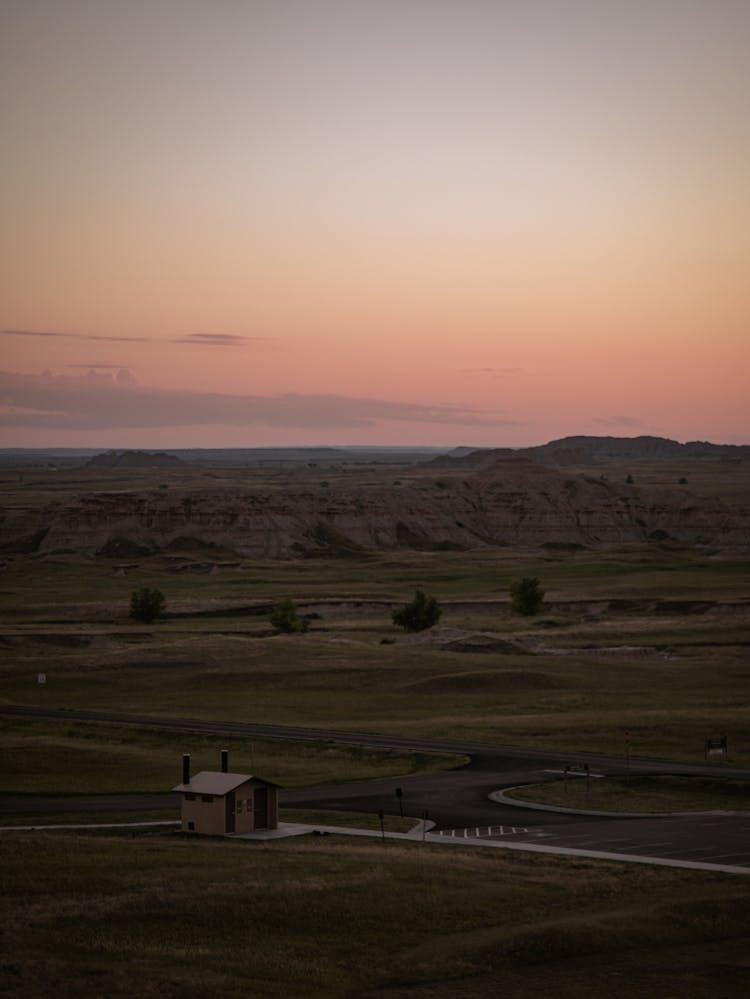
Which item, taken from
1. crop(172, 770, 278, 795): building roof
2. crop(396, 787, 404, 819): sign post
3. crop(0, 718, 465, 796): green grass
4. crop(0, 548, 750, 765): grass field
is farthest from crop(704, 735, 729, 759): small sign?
crop(172, 770, 278, 795): building roof

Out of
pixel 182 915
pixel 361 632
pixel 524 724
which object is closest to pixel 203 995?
pixel 182 915

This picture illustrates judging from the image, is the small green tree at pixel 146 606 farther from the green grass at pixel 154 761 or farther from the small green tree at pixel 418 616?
the green grass at pixel 154 761

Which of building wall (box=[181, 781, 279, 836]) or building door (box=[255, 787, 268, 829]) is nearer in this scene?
building wall (box=[181, 781, 279, 836])

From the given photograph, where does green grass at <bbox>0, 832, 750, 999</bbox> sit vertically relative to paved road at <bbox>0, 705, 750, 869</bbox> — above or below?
above

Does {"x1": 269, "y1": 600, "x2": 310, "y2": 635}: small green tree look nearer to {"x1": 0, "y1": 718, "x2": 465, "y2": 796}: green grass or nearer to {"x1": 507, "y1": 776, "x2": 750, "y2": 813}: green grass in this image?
{"x1": 0, "y1": 718, "x2": 465, "y2": 796}: green grass

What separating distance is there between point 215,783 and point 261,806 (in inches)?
74.7

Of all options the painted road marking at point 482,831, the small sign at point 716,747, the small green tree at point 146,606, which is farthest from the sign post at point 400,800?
the small green tree at point 146,606

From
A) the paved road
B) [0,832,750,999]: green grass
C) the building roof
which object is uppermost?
the building roof

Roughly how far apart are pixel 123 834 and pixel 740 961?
75.9 feet

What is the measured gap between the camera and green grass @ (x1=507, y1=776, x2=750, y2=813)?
185ft

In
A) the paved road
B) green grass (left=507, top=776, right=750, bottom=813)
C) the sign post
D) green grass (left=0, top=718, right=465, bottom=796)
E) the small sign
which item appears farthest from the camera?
the small sign

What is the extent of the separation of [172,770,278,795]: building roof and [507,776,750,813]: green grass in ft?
42.7

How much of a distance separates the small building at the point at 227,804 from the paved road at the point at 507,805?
19.3 feet

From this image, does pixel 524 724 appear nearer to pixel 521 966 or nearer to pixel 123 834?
pixel 123 834
